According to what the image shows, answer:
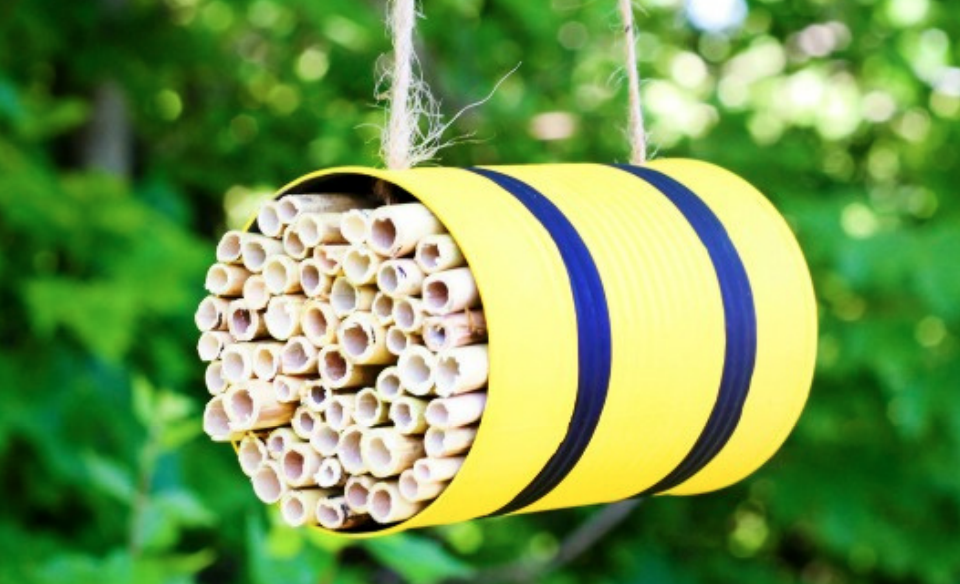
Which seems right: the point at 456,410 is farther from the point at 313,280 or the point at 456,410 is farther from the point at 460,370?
the point at 313,280

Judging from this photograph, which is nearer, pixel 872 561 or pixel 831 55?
pixel 831 55

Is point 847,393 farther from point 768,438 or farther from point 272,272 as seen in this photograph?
point 272,272

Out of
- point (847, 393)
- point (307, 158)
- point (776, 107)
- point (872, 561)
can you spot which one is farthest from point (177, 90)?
point (872, 561)

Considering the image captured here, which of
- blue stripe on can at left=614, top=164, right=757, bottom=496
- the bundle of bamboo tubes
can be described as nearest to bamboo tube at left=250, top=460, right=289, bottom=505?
the bundle of bamboo tubes

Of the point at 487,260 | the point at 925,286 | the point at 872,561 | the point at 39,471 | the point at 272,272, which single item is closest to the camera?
the point at 487,260

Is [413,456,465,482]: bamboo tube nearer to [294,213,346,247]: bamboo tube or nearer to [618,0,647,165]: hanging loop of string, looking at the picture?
[294,213,346,247]: bamboo tube

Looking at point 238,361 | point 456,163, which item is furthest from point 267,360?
point 456,163
